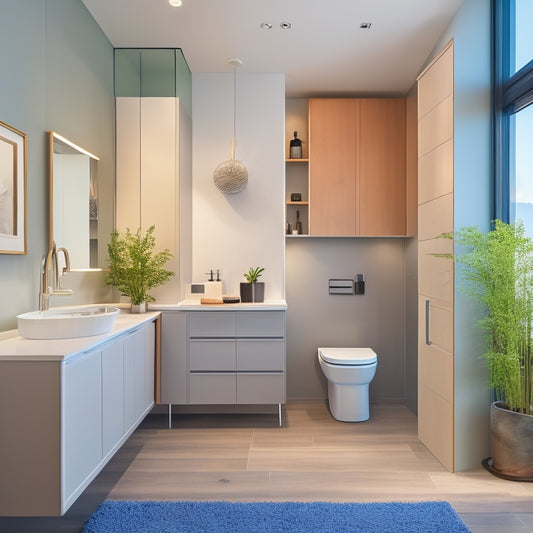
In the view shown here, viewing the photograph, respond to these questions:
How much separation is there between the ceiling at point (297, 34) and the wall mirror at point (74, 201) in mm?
951

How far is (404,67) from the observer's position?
3.60m

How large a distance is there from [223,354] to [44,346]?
5.42ft

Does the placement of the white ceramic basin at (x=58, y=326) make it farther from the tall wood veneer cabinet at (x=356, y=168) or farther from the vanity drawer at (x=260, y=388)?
the tall wood veneer cabinet at (x=356, y=168)

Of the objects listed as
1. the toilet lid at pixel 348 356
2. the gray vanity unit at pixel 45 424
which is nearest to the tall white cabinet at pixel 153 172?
the toilet lid at pixel 348 356

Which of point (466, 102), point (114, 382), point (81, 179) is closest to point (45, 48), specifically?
point (81, 179)

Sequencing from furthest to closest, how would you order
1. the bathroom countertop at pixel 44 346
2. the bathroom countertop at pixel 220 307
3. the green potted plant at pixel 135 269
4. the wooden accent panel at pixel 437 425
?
the bathroom countertop at pixel 220 307 < the green potted plant at pixel 135 269 < the wooden accent panel at pixel 437 425 < the bathroom countertop at pixel 44 346

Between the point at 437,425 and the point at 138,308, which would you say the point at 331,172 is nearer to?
the point at 138,308

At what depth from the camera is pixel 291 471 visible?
2684 millimetres

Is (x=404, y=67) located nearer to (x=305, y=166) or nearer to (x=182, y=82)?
(x=305, y=166)

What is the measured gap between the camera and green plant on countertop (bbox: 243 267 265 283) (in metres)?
3.61

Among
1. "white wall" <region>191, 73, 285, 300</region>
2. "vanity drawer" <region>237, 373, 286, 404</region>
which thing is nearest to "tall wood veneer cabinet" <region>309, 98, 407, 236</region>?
"white wall" <region>191, 73, 285, 300</region>

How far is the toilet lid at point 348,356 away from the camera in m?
3.46

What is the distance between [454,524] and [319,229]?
8.05 ft

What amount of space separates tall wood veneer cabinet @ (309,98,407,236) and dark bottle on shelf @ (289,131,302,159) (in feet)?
0.33
